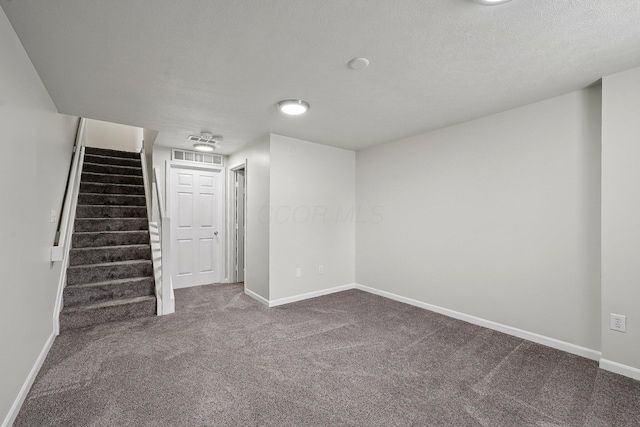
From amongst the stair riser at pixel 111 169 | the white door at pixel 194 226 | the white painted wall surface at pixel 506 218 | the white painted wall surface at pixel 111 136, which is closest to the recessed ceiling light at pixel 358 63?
the white painted wall surface at pixel 506 218

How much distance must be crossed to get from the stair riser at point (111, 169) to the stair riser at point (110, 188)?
497mm

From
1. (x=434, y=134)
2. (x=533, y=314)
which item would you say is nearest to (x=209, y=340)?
(x=533, y=314)

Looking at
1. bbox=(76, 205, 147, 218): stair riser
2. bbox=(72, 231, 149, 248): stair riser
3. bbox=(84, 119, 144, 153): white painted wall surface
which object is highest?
bbox=(84, 119, 144, 153): white painted wall surface

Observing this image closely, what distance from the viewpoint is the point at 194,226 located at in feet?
15.9

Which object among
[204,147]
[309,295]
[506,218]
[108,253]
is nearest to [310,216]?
[309,295]

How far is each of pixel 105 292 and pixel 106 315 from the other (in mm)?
304

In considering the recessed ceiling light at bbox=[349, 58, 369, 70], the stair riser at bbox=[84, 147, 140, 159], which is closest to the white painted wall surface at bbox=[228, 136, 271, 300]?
the recessed ceiling light at bbox=[349, 58, 369, 70]

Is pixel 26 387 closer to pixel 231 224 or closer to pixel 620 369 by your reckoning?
pixel 231 224

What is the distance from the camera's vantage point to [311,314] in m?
3.53

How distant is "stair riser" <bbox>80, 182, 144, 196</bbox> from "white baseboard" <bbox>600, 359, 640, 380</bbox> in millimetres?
6026

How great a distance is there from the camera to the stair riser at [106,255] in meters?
3.53

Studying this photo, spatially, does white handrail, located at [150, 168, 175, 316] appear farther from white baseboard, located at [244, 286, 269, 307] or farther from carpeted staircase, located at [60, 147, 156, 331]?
white baseboard, located at [244, 286, 269, 307]

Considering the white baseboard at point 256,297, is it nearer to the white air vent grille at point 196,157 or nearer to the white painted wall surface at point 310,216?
the white painted wall surface at point 310,216

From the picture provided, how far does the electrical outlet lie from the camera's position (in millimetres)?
2180
